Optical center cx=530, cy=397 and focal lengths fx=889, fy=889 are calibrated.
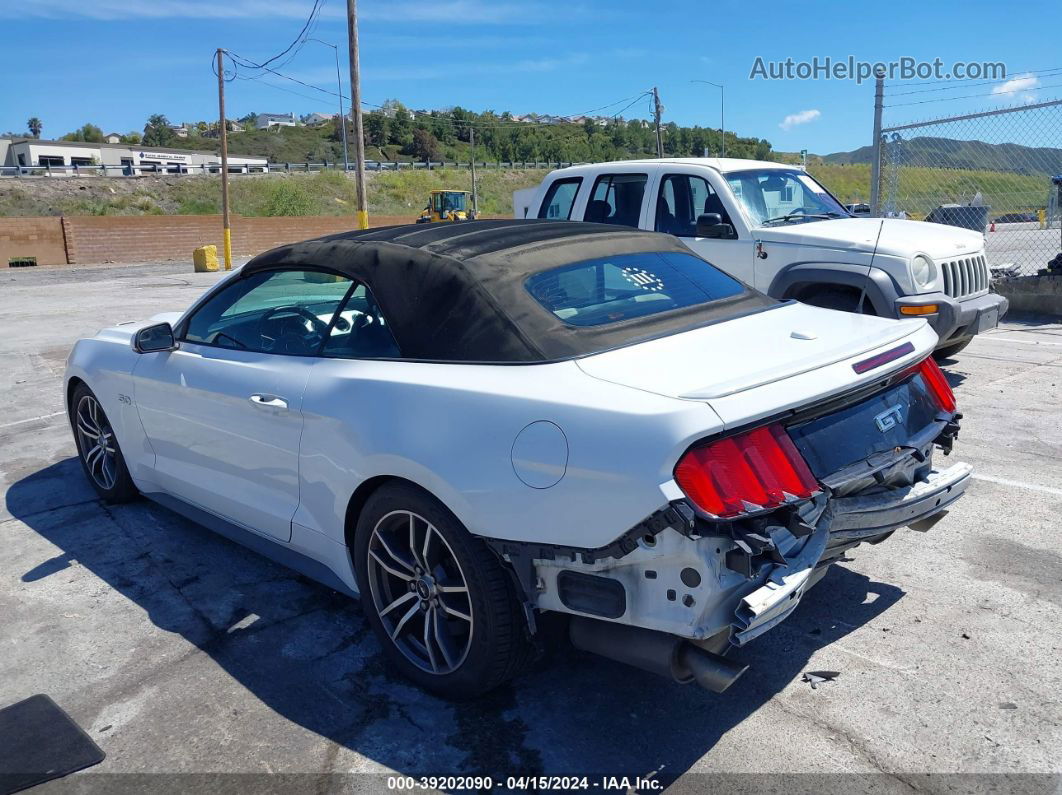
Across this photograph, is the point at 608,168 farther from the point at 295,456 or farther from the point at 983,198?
the point at 983,198

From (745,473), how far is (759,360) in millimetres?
554

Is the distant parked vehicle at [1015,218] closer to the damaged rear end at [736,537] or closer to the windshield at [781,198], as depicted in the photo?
the windshield at [781,198]

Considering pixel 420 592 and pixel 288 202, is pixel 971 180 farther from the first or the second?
pixel 288 202

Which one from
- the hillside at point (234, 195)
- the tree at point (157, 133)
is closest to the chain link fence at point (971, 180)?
the hillside at point (234, 195)

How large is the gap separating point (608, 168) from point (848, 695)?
621 centimetres

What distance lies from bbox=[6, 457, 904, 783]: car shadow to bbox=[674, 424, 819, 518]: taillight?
32.1 inches

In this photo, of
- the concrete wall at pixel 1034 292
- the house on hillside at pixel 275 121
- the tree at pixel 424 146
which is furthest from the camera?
the house on hillside at pixel 275 121

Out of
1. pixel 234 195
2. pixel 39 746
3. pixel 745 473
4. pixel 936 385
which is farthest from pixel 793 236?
pixel 234 195

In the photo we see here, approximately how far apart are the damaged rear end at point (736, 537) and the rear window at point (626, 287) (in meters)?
0.83

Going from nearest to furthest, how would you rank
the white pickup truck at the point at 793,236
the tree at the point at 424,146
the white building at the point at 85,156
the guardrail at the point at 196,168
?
the white pickup truck at the point at 793,236 < the guardrail at the point at 196,168 < the white building at the point at 85,156 < the tree at the point at 424,146

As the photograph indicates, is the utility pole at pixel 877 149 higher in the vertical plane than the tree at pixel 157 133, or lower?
lower

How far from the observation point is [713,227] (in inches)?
297

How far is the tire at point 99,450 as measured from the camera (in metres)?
5.20

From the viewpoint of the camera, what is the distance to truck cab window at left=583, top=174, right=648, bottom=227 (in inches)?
321
